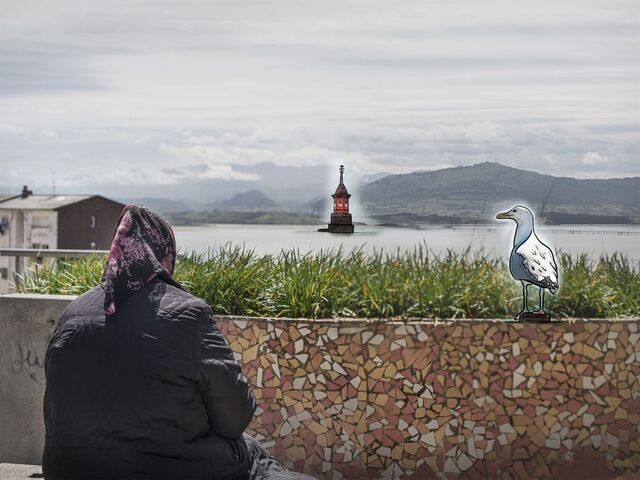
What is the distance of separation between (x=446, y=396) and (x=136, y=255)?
10.7 ft

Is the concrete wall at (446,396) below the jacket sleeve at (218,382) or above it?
below

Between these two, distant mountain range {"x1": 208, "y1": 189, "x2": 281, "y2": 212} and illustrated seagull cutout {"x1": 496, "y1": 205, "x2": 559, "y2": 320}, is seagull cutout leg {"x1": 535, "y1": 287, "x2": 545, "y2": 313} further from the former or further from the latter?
distant mountain range {"x1": 208, "y1": 189, "x2": 281, "y2": 212}

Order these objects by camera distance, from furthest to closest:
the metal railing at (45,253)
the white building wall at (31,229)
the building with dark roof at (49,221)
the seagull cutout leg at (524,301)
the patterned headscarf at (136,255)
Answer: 1. the white building wall at (31,229)
2. the building with dark roof at (49,221)
3. the metal railing at (45,253)
4. the seagull cutout leg at (524,301)
5. the patterned headscarf at (136,255)

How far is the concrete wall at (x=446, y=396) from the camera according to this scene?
618cm

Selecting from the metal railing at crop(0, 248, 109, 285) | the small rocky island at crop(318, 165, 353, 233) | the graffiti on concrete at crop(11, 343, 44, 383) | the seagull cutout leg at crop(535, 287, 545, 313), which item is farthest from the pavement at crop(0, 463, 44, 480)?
the seagull cutout leg at crop(535, 287, 545, 313)

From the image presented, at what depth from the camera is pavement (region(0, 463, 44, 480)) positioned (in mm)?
6375

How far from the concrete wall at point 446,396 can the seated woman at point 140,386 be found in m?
2.80

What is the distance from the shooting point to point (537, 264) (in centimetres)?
635

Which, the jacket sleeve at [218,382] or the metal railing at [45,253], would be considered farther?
the metal railing at [45,253]

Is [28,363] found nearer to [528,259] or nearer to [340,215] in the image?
[340,215]

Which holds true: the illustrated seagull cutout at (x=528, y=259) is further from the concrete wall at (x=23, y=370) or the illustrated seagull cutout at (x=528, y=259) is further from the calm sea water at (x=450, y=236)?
the concrete wall at (x=23, y=370)

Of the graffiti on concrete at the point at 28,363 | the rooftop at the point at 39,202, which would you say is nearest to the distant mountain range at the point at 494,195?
the graffiti on concrete at the point at 28,363

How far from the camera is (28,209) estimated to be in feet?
81.6

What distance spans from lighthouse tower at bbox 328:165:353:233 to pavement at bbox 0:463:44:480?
2768 mm
